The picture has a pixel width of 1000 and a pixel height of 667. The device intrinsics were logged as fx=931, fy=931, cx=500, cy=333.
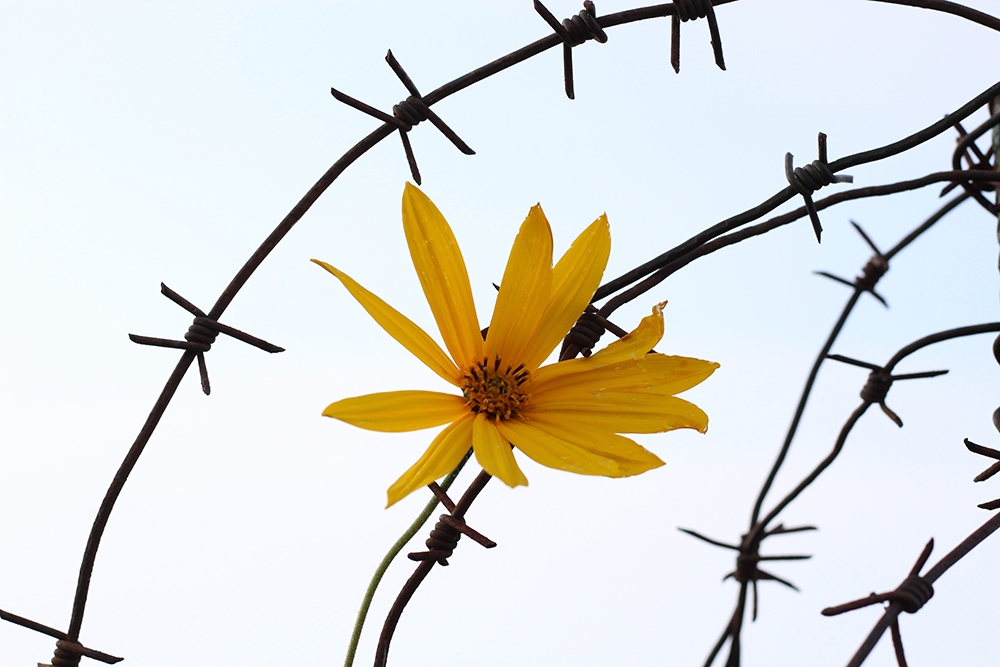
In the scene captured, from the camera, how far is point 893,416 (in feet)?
2.74

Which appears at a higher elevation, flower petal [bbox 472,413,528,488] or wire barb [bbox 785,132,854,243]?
wire barb [bbox 785,132,854,243]

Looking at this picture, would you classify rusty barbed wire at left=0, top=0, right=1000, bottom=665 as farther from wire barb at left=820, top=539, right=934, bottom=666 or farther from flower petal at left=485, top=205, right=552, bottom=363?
wire barb at left=820, top=539, right=934, bottom=666

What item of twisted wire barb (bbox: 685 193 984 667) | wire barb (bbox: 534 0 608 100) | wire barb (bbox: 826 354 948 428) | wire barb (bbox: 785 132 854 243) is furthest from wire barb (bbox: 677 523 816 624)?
wire barb (bbox: 534 0 608 100)

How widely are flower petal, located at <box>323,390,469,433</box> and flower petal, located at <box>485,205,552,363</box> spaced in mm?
43

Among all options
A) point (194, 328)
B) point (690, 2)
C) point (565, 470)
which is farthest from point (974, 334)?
point (194, 328)

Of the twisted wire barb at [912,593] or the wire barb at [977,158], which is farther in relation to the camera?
the wire barb at [977,158]

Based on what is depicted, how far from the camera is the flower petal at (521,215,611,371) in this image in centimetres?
52

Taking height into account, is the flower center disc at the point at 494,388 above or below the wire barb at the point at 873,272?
below

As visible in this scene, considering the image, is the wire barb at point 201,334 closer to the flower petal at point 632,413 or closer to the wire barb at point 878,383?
the flower petal at point 632,413

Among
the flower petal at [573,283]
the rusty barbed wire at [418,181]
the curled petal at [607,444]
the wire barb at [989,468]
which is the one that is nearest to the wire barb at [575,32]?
the rusty barbed wire at [418,181]

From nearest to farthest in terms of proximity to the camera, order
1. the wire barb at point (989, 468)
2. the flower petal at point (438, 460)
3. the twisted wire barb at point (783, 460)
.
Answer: the flower petal at point (438, 460) → the wire barb at point (989, 468) → the twisted wire barb at point (783, 460)

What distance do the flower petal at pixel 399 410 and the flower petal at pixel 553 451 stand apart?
3 cm

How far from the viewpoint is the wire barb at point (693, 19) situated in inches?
22.9

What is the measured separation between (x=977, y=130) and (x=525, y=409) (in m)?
0.55
